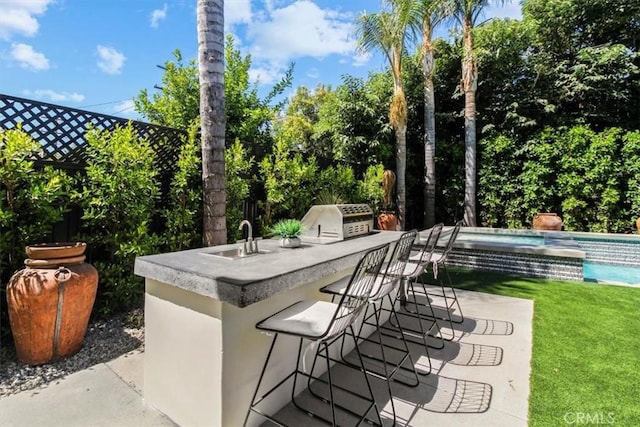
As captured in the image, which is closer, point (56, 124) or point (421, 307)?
point (56, 124)

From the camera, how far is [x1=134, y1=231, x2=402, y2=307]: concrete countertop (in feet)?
5.36

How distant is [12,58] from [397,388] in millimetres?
4598

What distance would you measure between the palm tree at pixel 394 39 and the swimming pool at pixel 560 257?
2.93m

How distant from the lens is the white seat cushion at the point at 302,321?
1646mm

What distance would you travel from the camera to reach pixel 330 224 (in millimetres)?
3348

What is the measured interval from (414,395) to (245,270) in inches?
59.3

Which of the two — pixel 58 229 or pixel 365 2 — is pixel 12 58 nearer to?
pixel 58 229

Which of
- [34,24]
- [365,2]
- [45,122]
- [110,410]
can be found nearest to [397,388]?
[110,410]

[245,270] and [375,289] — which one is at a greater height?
[245,270]

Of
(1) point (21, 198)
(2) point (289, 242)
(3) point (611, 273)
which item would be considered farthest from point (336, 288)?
(3) point (611, 273)

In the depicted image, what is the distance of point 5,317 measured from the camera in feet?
9.42

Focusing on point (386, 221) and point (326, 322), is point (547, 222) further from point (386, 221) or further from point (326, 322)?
point (326, 322)

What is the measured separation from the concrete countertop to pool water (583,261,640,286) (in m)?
5.52

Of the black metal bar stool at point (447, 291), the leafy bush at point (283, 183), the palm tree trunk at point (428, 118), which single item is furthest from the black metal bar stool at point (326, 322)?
the palm tree trunk at point (428, 118)
